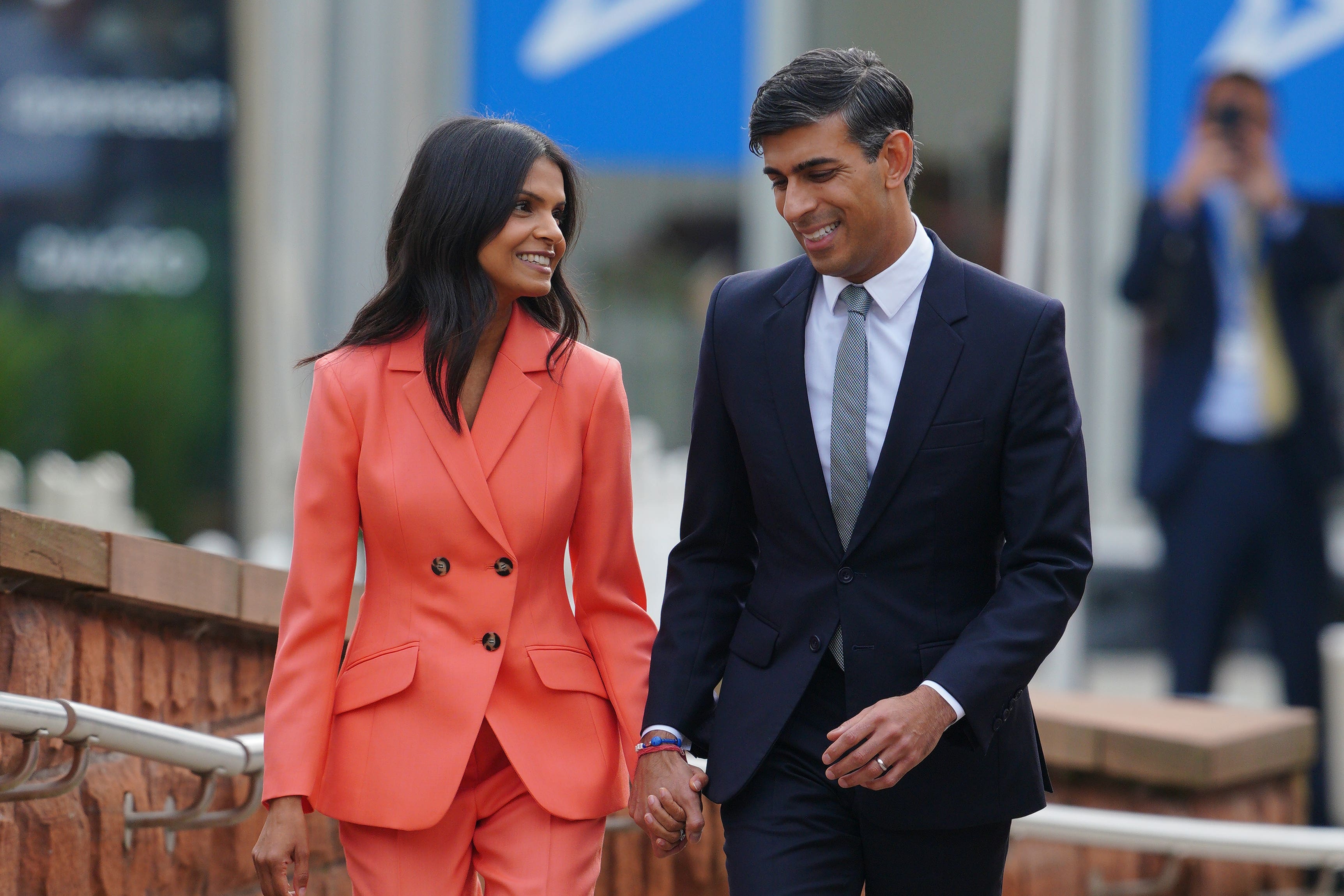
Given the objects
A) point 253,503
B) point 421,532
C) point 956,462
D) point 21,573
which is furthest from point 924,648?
point 253,503

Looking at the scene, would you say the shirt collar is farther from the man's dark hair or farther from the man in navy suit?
the man's dark hair

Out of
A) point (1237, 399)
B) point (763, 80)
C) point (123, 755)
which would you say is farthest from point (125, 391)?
point (123, 755)

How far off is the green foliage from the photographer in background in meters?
5.58

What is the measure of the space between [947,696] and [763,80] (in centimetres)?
657

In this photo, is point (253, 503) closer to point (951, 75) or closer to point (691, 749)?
point (951, 75)

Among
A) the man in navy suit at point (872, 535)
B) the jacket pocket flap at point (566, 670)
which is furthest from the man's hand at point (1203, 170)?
the jacket pocket flap at point (566, 670)

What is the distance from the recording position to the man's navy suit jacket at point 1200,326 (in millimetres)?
6312

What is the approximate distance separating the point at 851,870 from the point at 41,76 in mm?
8435

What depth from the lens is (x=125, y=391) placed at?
968 centimetres

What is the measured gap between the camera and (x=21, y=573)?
3.03m

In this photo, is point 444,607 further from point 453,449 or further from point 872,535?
point 872,535

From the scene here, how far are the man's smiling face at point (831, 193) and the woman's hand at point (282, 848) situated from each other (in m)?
1.17

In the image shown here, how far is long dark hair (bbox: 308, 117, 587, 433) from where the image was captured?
2.90 m

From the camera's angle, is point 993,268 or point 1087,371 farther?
point 993,268
